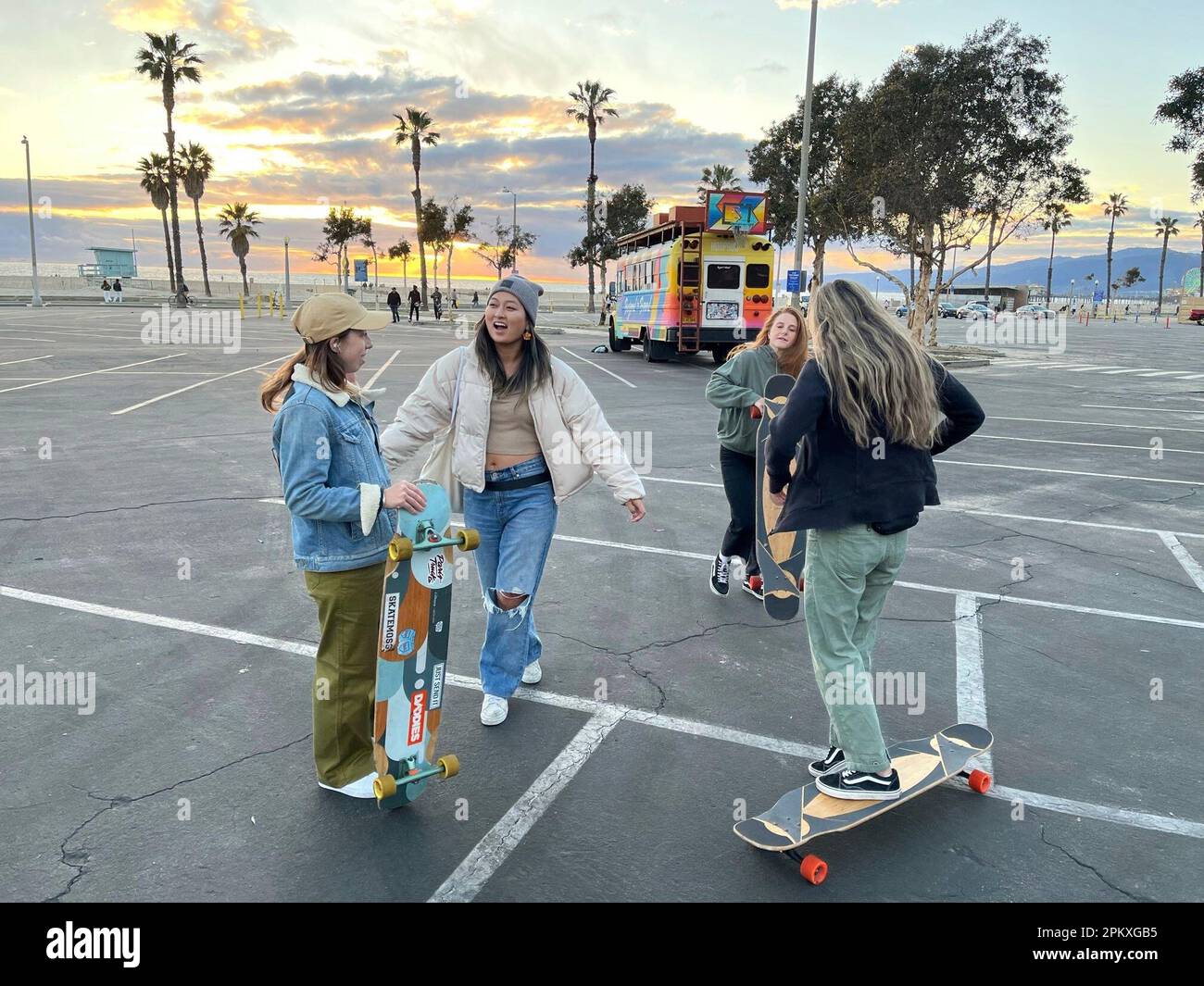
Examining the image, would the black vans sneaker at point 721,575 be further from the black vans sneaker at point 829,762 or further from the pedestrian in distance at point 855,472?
the pedestrian in distance at point 855,472

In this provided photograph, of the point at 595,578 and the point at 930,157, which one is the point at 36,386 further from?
the point at 930,157

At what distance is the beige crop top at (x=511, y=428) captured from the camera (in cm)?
381

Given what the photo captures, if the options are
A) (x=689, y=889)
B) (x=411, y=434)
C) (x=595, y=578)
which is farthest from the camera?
(x=595, y=578)

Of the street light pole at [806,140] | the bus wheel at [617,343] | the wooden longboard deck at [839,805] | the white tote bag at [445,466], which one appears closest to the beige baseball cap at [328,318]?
the white tote bag at [445,466]

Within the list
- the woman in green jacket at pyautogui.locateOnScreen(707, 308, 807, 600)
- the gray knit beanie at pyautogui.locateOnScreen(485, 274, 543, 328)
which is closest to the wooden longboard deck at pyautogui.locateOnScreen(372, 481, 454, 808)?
the gray knit beanie at pyautogui.locateOnScreen(485, 274, 543, 328)

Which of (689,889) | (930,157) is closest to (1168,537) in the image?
(689,889)

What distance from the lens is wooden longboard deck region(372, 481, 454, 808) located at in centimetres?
307

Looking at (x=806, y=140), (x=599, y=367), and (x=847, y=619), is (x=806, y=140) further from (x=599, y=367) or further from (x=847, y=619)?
(x=847, y=619)

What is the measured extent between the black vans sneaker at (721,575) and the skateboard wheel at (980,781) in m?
2.43

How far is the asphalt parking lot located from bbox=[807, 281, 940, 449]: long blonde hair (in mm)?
1543

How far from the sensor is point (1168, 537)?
7418 millimetres

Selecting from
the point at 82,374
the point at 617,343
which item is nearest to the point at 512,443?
the point at 82,374

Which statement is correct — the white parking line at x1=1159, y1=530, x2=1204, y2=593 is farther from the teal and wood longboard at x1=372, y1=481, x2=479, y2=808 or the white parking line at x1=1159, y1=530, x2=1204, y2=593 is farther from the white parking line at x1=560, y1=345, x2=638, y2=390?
the white parking line at x1=560, y1=345, x2=638, y2=390
